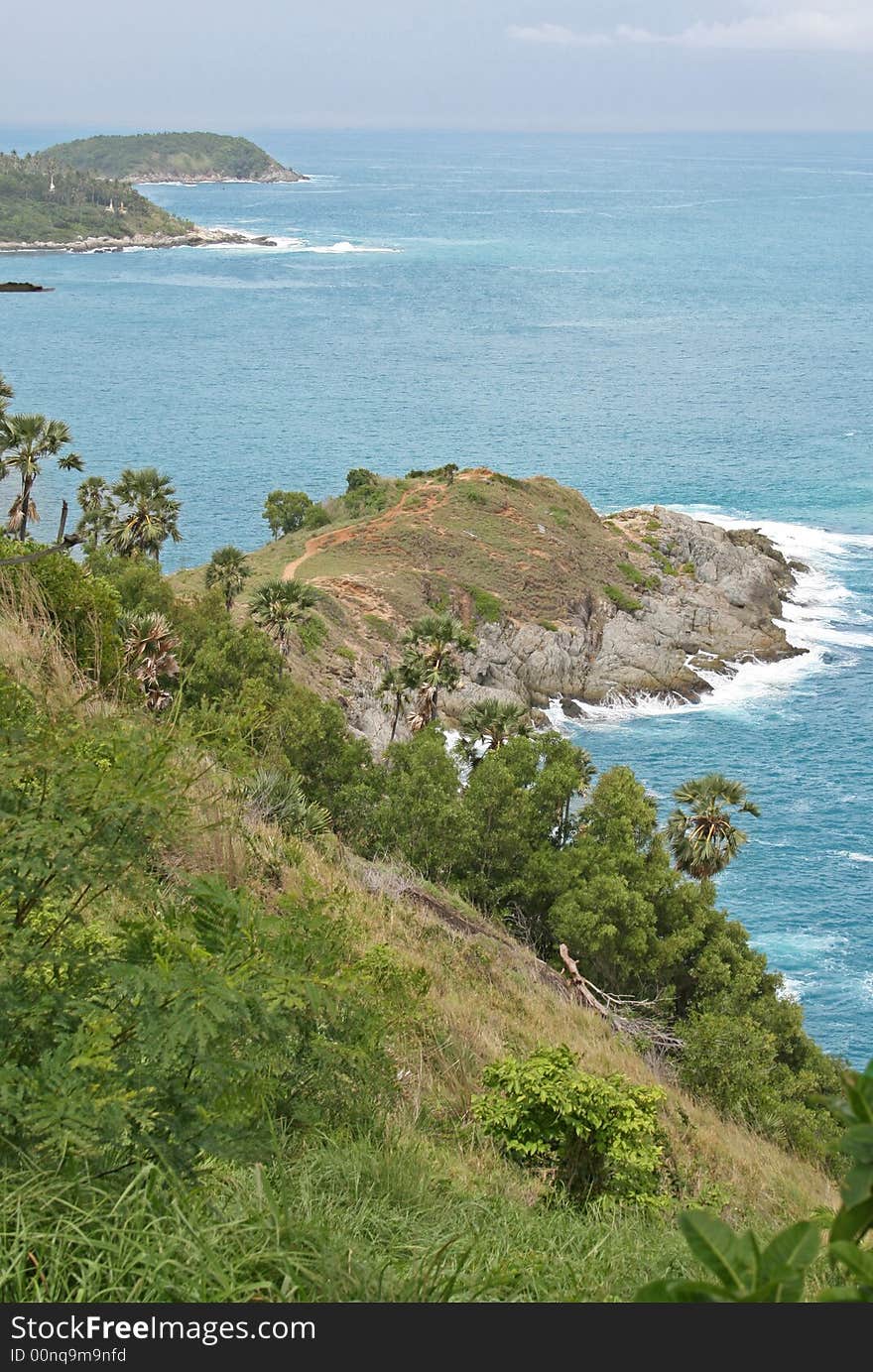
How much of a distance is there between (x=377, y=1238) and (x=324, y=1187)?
0.75 meters

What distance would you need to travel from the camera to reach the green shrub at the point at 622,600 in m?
66.6

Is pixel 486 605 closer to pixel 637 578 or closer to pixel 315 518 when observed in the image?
pixel 637 578

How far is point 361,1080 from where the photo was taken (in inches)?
292

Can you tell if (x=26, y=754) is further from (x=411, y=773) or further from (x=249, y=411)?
(x=249, y=411)

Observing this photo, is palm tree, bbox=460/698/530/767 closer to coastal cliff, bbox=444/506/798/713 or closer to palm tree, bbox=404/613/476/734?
palm tree, bbox=404/613/476/734

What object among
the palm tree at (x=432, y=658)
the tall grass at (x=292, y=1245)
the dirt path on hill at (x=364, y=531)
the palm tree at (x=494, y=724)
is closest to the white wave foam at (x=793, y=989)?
the palm tree at (x=494, y=724)

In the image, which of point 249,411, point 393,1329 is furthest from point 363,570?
point 393,1329

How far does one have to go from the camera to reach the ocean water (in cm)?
4912

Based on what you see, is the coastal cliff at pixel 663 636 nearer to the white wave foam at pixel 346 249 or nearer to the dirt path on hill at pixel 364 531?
the dirt path on hill at pixel 364 531

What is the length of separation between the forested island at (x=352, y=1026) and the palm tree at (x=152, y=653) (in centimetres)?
17

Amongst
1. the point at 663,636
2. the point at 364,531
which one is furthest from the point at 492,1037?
the point at 364,531

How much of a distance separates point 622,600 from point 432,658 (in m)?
28.8

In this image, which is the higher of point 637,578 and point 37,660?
point 37,660

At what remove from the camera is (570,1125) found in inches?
424
